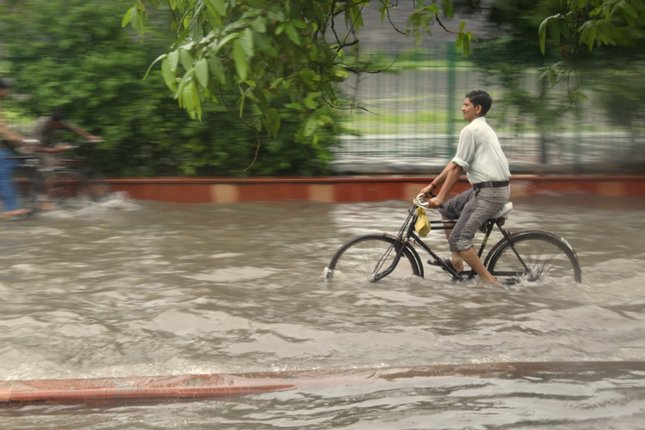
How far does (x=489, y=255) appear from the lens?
827 cm

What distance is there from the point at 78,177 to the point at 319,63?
7356 mm

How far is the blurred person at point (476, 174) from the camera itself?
7859 millimetres

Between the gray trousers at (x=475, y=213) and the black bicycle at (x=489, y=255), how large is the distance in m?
0.14

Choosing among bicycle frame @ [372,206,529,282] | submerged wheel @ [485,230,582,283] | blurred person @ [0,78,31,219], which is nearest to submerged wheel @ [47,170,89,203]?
blurred person @ [0,78,31,219]

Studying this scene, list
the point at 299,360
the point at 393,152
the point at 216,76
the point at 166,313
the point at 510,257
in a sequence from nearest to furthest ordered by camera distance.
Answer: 1. the point at 216,76
2. the point at 299,360
3. the point at 166,313
4. the point at 510,257
5. the point at 393,152

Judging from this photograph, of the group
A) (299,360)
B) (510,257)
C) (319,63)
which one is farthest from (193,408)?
(510,257)

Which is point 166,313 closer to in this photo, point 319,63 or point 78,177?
point 319,63

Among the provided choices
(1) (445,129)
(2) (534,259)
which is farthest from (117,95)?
(2) (534,259)

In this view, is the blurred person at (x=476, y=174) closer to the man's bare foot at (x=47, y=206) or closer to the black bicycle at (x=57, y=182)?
the black bicycle at (x=57, y=182)

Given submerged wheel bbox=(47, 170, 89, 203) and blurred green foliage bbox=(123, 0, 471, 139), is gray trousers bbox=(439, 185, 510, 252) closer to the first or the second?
blurred green foliage bbox=(123, 0, 471, 139)

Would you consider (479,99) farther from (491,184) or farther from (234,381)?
(234,381)

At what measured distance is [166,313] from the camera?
7527mm

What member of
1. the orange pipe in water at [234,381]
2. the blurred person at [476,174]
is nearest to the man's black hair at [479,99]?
the blurred person at [476,174]

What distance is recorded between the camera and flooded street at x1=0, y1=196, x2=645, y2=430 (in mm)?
5625
